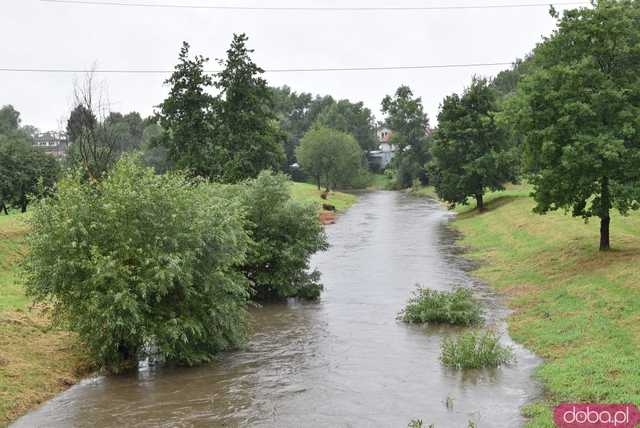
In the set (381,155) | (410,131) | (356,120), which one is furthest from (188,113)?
(381,155)

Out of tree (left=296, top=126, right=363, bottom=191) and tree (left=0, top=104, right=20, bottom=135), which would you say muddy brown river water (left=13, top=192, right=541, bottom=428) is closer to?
tree (left=296, top=126, right=363, bottom=191)

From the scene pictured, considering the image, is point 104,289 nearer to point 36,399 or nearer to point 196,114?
point 36,399

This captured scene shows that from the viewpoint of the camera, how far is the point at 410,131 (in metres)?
113

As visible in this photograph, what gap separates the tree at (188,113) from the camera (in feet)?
130

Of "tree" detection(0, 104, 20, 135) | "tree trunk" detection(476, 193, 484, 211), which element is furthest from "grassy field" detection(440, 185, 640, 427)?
"tree" detection(0, 104, 20, 135)

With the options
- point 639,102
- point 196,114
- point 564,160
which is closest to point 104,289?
point 564,160

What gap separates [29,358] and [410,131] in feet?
331

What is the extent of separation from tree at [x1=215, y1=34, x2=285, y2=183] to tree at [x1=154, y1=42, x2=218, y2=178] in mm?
628

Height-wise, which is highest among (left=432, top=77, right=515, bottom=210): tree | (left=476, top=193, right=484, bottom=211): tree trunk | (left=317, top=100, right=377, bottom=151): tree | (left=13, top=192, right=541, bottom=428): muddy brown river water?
(left=317, top=100, right=377, bottom=151): tree

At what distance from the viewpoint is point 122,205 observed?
1566cm

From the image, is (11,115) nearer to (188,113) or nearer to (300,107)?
(300,107)

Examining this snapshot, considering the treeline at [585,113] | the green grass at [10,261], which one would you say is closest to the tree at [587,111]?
the treeline at [585,113]

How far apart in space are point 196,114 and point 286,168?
3263 inches

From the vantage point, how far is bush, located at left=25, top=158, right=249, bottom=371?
589 inches
